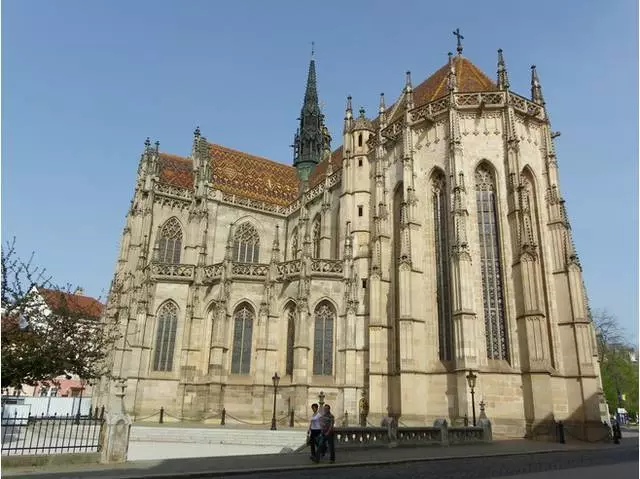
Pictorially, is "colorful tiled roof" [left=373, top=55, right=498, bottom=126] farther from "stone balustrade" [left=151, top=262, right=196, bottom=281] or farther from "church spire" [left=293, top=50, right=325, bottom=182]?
"church spire" [left=293, top=50, right=325, bottom=182]

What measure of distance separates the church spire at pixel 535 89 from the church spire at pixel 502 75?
2.58 m

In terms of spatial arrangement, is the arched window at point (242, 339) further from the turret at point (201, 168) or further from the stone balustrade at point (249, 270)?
the turret at point (201, 168)

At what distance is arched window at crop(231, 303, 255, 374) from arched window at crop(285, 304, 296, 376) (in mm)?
2047

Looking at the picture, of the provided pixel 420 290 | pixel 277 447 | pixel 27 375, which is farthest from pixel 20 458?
pixel 420 290

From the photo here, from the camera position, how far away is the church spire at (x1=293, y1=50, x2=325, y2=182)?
155 feet

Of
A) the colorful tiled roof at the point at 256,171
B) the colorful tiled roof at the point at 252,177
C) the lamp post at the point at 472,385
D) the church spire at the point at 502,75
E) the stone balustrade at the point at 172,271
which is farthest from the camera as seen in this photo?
the colorful tiled roof at the point at 252,177

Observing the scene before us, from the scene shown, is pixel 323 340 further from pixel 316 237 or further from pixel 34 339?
pixel 34 339

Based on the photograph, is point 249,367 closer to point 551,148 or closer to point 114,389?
point 114,389

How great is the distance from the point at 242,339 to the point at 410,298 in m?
9.71

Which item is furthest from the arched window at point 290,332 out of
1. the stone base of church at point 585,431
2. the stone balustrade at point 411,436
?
the stone base of church at point 585,431

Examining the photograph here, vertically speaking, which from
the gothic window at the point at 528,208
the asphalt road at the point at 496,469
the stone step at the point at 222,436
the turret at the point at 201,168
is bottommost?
the stone step at the point at 222,436

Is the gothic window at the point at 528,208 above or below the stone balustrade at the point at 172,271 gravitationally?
above

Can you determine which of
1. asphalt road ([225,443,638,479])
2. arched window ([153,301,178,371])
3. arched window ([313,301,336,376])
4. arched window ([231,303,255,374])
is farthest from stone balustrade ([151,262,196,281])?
asphalt road ([225,443,638,479])

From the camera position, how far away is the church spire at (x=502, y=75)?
2518 cm
